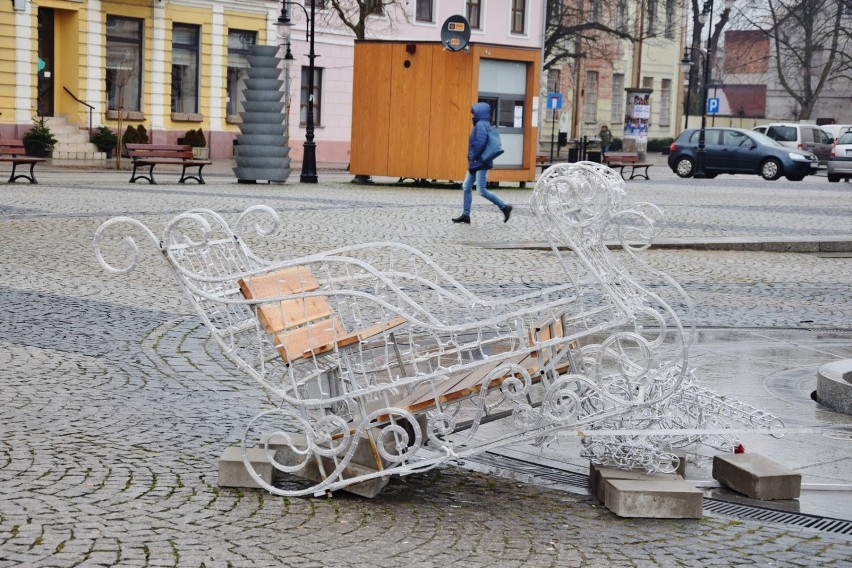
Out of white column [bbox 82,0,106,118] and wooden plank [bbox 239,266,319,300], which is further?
white column [bbox 82,0,106,118]

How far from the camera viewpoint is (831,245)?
1653 centimetres

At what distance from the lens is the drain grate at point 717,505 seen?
16.8 ft

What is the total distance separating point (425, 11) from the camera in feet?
160

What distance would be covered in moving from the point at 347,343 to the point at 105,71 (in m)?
33.0

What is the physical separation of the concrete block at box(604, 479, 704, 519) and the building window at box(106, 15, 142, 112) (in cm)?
3311

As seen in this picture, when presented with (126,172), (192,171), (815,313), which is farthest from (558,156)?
(815,313)

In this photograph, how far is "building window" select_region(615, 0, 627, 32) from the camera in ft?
178

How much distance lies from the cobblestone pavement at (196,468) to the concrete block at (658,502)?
45 millimetres

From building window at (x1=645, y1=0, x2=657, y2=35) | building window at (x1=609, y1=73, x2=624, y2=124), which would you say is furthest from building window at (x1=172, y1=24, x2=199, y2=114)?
building window at (x1=609, y1=73, x2=624, y2=124)

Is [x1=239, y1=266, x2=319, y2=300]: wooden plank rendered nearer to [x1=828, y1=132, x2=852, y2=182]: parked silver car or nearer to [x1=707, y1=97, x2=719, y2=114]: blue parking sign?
[x1=828, y1=132, x2=852, y2=182]: parked silver car

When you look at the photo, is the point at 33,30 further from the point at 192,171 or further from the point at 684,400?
the point at 684,400

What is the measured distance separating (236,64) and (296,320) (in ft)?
120

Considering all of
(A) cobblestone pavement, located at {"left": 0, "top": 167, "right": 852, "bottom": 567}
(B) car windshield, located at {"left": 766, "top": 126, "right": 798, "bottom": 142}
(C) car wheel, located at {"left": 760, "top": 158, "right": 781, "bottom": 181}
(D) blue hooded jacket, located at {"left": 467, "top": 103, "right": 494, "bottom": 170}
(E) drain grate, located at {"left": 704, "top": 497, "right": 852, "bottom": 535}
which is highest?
(B) car windshield, located at {"left": 766, "top": 126, "right": 798, "bottom": 142}

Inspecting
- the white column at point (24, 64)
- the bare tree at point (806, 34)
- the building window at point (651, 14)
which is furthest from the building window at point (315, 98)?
the bare tree at point (806, 34)
